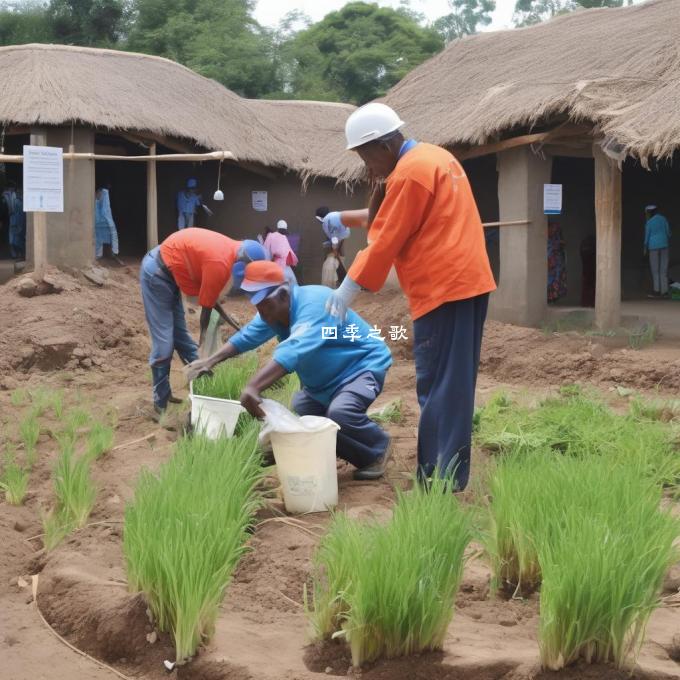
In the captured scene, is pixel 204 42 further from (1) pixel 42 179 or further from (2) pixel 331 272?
(1) pixel 42 179

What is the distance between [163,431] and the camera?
19.0ft

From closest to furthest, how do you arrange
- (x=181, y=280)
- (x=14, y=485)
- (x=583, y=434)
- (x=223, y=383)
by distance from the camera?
(x=14, y=485) → (x=583, y=434) → (x=223, y=383) → (x=181, y=280)

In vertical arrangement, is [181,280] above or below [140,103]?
below

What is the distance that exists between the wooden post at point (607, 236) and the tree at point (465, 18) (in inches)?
1407

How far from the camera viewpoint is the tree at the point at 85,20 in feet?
86.7

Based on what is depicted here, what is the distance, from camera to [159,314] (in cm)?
629

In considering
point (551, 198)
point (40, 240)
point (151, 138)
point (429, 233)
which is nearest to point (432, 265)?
point (429, 233)

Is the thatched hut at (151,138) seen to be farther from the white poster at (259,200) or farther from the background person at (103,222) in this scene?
the background person at (103,222)

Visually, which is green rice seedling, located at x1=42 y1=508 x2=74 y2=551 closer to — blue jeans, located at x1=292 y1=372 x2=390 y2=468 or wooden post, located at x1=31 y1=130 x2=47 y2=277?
blue jeans, located at x1=292 y1=372 x2=390 y2=468

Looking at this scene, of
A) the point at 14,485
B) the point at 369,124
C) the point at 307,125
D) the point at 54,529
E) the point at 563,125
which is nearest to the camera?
the point at 54,529

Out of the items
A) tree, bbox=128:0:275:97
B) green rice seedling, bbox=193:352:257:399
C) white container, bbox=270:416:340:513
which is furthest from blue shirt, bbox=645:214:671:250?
tree, bbox=128:0:275:97

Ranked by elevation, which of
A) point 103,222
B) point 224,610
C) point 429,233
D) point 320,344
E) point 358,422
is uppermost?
point 103,222

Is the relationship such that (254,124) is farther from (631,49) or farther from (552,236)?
(631,49)

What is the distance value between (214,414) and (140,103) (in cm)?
970
